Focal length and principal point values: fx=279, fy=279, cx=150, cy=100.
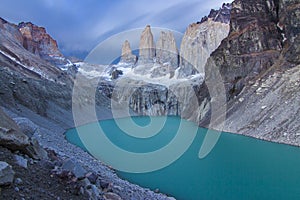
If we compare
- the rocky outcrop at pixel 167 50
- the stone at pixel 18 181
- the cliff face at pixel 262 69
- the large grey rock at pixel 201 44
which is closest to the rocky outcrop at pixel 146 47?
the rocky outcrop at pixel 167 50

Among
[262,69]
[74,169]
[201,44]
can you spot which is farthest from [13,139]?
[201,44]

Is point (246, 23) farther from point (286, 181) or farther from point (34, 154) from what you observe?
point (34, 154)

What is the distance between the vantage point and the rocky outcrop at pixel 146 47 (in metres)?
182

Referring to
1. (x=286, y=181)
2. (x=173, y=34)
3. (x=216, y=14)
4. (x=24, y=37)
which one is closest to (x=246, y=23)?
(x=286, y=181)

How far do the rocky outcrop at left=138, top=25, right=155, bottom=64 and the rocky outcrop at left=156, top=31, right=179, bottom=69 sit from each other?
4552 millimetres

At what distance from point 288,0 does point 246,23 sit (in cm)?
979

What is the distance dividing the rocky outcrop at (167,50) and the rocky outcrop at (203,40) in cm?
1377

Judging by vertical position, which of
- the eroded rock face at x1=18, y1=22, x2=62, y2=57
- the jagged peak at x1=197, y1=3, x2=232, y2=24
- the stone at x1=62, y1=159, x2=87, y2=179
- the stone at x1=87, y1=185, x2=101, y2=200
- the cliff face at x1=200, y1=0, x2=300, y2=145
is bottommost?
the stone at x1=87, y1=185, x2=101, y2=200

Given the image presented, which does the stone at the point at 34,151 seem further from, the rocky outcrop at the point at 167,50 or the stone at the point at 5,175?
the rocky outcrop at the point at 167,50

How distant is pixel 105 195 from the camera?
9.22 m

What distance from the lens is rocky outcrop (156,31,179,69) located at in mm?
159625

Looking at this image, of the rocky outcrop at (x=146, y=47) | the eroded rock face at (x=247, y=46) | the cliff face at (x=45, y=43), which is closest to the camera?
the eroded rock face at (x=247, y=46)

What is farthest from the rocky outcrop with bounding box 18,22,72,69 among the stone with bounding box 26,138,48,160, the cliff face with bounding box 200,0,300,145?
the stone with bounding box 26,138,48,160

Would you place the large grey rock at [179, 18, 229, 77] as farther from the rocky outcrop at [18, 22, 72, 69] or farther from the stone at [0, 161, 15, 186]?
A: the stone at [0, 161, 15, 186]
